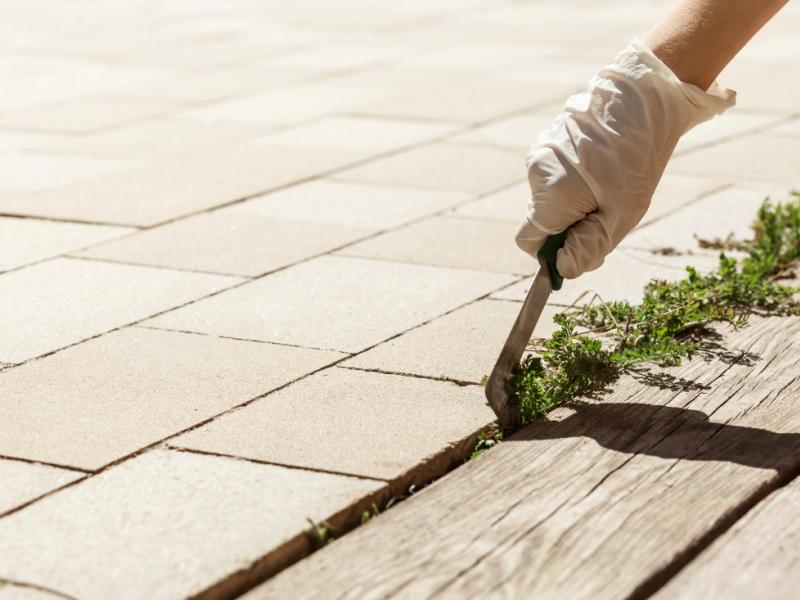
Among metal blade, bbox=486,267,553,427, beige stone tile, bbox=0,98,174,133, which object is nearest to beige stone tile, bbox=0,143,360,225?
beige stone tile, bbox=0,98,174,133

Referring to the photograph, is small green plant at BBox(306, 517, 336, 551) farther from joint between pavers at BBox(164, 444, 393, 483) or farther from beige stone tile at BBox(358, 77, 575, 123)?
beige stone tile at BBox(358, 77, 575, 123)

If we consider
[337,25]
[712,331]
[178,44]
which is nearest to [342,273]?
[712,331]

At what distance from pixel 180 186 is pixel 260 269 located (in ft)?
4.62

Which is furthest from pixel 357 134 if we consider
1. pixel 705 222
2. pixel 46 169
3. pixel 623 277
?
pixel 623 277

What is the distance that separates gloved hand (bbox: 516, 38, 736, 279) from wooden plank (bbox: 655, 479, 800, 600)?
0.78 meters

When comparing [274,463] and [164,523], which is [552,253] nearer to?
[274,463]

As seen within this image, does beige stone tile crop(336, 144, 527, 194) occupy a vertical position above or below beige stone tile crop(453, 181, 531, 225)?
above

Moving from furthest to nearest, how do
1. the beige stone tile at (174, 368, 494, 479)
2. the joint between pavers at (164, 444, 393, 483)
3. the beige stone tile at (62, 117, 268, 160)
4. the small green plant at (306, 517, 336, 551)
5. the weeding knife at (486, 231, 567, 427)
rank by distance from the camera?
1. the beige stone tile at (62, 117, 268, 160)
2. the weeding knife at (486, 231, 567, 427)
3. the beige stone tile at (174, 368, 494, 479)
4. the joint between pavers at (164, 444, 393, 483)
5. the small green plant at (306, 517, 336, 551)

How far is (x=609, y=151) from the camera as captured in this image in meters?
3.31

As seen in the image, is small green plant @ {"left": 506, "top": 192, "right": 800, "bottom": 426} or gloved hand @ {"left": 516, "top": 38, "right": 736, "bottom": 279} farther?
small green plant @ {"left": 506, "top": 192, "right": 800, "bottom": 426}

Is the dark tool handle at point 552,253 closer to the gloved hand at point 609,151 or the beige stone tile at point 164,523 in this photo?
the gloved hand at point 609,151

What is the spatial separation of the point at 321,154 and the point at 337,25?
17.6ft

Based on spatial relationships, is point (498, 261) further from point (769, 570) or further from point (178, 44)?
point (178, 44)

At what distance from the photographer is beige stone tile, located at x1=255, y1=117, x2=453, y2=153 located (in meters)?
7.26
